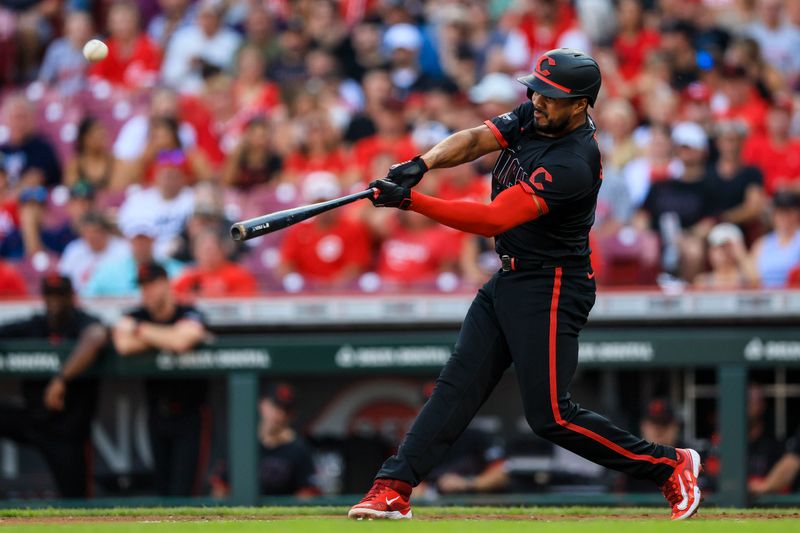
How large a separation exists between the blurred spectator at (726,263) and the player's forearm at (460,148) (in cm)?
313

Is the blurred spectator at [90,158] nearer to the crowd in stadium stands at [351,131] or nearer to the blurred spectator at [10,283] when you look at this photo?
the crowd in stadium stands at [351,131]

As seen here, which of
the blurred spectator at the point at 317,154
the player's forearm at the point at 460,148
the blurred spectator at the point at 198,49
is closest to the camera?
the player's forearm at the point at 460,148

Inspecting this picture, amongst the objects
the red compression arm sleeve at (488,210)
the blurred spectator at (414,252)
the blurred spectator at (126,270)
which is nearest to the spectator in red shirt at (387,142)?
the blurred spectator at (414,252)

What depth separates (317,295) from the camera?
26.3 ft

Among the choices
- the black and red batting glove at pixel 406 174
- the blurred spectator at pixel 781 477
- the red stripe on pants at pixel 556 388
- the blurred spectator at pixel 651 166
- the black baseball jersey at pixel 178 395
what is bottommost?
the blurred spectator at pixel 781 477

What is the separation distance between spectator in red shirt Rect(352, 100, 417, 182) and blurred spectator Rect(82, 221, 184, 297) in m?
1.64

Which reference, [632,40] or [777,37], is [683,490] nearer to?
[632,40]

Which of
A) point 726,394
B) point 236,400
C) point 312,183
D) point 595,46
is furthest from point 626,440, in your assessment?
point 595,46

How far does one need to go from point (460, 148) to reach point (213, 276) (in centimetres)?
354

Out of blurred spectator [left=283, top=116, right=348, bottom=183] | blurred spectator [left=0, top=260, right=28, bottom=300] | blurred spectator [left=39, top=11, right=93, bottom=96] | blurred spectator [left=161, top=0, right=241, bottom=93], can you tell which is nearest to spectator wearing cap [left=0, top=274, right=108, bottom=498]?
blurred spectator [left=0, top=260, right=28, bottom=300]

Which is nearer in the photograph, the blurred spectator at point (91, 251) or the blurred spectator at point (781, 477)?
the blurred spectator at point (781, 477)

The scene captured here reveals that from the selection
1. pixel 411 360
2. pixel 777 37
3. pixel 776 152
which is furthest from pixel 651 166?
pixel 411 360

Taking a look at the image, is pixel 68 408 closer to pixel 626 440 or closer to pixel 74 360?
pixel 74 360

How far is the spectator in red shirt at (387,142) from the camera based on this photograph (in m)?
9.72
